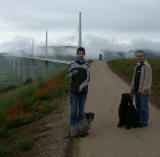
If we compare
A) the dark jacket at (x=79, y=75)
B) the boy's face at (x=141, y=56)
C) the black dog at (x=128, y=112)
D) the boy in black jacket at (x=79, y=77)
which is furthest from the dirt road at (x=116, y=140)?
the boy's face at (x=141, y=56)

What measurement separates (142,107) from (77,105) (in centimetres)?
155

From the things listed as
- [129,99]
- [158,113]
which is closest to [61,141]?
[129,99]

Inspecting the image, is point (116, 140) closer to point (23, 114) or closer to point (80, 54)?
point (80, 54)

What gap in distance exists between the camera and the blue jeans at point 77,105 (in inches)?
242

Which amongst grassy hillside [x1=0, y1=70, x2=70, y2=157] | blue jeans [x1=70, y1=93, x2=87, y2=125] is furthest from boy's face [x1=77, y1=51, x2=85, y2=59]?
grassy hillside [x1=0, y1=70, x2=70, y2=157]

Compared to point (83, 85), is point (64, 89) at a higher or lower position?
lower

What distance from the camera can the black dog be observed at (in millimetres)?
6551

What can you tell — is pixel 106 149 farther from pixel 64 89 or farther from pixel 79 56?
pixel 64 89

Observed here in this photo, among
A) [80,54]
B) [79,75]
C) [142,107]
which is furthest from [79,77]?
[142,107]

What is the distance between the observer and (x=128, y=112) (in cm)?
663

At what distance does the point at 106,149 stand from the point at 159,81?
961 centimetres

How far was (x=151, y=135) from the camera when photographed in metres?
6.29

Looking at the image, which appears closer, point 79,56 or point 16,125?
point 79,56

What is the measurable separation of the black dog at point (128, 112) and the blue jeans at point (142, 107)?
23 cm
